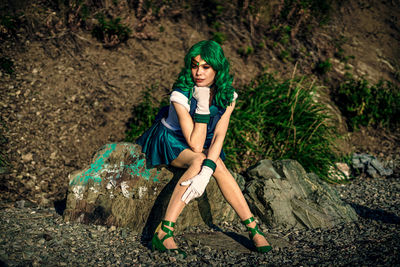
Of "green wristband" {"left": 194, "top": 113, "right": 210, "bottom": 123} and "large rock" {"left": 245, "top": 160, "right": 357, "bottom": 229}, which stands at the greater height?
"green wristband" {"left": 194, "top": 113, "right": 210, "bottom": 123}

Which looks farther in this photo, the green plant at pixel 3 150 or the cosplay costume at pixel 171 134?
the green plant at pixel 3 150

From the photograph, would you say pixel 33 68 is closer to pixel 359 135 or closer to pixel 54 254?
pixel 54 254

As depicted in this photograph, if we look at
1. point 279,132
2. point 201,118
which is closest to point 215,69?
point 201,118

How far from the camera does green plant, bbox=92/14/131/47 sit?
4.98m

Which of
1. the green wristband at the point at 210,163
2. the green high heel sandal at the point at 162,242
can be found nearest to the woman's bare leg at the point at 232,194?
the green wristband at the point at 210,163

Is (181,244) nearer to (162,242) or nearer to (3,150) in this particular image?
(162,242)

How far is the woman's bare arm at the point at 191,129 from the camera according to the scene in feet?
9.14

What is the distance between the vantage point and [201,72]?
2775 millimetres

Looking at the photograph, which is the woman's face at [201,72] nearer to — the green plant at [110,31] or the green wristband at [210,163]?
the green wristband at [210,163]

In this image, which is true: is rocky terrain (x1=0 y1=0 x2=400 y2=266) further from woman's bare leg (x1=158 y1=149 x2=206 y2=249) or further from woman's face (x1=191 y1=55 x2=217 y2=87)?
woman's face (x1=191 y1=55 x2=217 y2=87)

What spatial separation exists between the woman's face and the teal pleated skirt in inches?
20.6

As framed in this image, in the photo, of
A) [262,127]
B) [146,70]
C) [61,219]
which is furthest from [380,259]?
[146,70]

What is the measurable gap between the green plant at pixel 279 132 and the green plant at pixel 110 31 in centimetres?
205

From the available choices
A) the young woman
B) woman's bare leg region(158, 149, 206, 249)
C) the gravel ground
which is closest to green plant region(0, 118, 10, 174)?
the gravel ground
